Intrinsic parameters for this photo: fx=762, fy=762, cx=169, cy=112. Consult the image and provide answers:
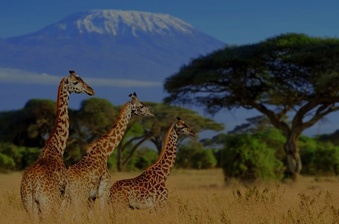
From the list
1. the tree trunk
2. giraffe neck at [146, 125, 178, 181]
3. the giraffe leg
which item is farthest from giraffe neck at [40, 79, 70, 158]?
the tree trunk

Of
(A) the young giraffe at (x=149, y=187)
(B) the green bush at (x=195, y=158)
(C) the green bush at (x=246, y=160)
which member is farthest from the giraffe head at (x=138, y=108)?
(B) the green bush at (x=195, y=158)

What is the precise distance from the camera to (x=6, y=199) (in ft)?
44.5

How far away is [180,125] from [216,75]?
69.2 ft

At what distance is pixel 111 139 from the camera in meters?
10.3

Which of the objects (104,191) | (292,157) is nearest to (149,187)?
(104,191)

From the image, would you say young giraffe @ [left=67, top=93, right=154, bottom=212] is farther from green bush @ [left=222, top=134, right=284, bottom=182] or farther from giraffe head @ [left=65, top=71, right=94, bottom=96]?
green bush @ [left=222, top=134, right=284, bottom=182]

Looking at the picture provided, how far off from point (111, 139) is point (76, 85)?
0.92 metres

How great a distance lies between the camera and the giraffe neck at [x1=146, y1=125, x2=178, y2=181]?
35.2 ft

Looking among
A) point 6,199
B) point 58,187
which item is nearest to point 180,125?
point 58,187

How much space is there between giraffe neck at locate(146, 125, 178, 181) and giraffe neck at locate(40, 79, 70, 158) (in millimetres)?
1493

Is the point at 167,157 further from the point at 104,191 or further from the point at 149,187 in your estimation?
the point at 104,191

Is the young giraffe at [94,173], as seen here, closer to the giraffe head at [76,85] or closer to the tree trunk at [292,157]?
the giraffe head at [76,85]

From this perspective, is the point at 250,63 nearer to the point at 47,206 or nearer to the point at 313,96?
the point at 313,96

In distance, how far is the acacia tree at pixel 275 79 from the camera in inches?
1208
